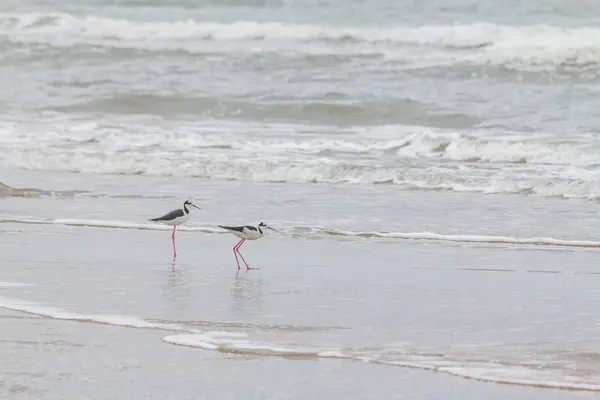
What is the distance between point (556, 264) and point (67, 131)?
10.6 m

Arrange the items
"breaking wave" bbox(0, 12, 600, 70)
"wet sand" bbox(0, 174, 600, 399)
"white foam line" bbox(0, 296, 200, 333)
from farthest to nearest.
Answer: "breaking wave" bbox(0, 12, 600, 70) < "white foam line" bbox(0, 296, 200, 333) < "wet sand" bbox(0, 174, 600, 399)

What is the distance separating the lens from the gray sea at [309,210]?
6.39m

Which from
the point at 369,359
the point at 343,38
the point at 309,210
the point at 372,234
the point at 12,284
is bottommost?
the point at 369,359

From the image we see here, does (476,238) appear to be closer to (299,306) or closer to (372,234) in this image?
(372,234)

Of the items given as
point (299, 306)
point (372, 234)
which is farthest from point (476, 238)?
point (299, 306)

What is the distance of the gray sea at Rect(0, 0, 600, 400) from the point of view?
6.39 meters

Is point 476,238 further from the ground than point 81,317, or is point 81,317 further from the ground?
point 476,238

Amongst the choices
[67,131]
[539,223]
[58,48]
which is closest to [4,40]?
[58,48]

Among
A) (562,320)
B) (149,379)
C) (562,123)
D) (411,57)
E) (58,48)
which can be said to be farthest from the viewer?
(58,48)

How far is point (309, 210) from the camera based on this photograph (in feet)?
39.8

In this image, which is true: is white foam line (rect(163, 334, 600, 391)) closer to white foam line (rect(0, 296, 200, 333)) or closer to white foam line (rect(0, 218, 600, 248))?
white foam line (rect(0, 296, 200, 333))

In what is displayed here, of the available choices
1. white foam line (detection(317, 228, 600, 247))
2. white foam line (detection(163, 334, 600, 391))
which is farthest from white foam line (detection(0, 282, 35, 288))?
white foam line (detection(317, 228, 600, 247))

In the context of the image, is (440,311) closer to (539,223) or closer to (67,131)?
(539,223)

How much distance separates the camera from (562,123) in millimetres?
18469
